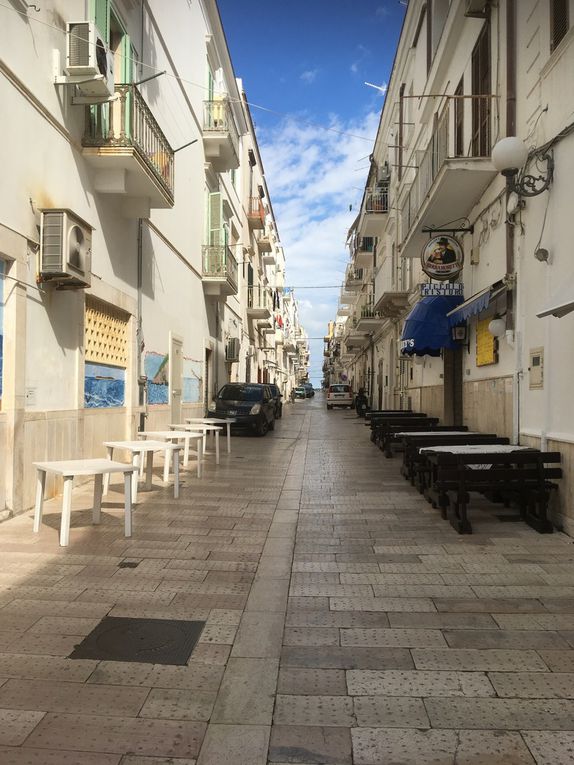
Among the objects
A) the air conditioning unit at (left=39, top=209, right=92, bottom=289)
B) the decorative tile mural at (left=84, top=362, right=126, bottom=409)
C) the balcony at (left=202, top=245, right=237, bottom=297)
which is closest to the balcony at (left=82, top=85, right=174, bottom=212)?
the air conditioning unit at (left=39, top=209, right=92, bottom=289)

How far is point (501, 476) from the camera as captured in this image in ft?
19.9

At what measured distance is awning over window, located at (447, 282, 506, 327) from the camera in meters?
8.31

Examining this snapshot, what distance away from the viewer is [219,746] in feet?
7.89

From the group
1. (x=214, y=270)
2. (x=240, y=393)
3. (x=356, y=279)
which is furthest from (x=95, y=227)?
(x=356, y=279)

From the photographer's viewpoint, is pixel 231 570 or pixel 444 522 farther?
pixel 444 522

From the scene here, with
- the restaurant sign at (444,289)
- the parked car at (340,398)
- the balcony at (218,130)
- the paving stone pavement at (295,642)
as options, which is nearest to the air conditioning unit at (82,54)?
the paving stone pavement at (295,642)

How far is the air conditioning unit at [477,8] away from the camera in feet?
30.1

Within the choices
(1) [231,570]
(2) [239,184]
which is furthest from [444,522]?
(2) [239,184]

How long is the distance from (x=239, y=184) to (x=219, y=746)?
85.1ft

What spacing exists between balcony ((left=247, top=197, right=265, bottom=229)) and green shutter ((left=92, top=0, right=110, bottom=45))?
798 inches

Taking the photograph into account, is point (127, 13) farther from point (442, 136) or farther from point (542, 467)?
point (542, 467)

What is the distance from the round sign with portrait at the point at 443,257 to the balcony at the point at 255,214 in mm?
19324

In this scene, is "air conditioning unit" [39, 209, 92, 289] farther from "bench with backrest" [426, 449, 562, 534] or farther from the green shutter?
"bench with backrest" [426, 449, 562, 534]

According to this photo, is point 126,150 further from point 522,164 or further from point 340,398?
point 340,398
